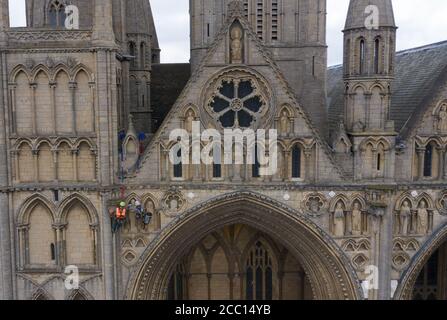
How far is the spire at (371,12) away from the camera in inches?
795

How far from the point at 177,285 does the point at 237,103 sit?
36.9 feet

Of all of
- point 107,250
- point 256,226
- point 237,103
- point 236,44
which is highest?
point 236,44

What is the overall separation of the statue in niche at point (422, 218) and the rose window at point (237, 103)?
8.23m

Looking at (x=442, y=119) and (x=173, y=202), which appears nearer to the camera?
(x=442, y=119)

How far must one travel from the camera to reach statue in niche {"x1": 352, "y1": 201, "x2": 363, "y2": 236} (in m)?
21.5

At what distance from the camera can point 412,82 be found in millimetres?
26141

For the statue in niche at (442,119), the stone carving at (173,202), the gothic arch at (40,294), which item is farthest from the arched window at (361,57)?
the gothic arch at (40,294)

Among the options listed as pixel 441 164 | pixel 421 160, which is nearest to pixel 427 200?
pixel 441 164

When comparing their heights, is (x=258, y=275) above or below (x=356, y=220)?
below

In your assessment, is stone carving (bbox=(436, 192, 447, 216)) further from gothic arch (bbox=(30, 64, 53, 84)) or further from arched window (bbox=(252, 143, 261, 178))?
gothic arch (bbox=(30, 64, 53, 84))

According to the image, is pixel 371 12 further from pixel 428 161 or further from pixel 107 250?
pixel 107 250

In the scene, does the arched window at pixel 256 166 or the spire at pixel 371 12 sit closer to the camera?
the spire at pixel 371 12

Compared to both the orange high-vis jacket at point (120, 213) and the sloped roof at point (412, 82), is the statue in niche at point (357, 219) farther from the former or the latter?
the orange high-vis jacket at point (120, 213)
